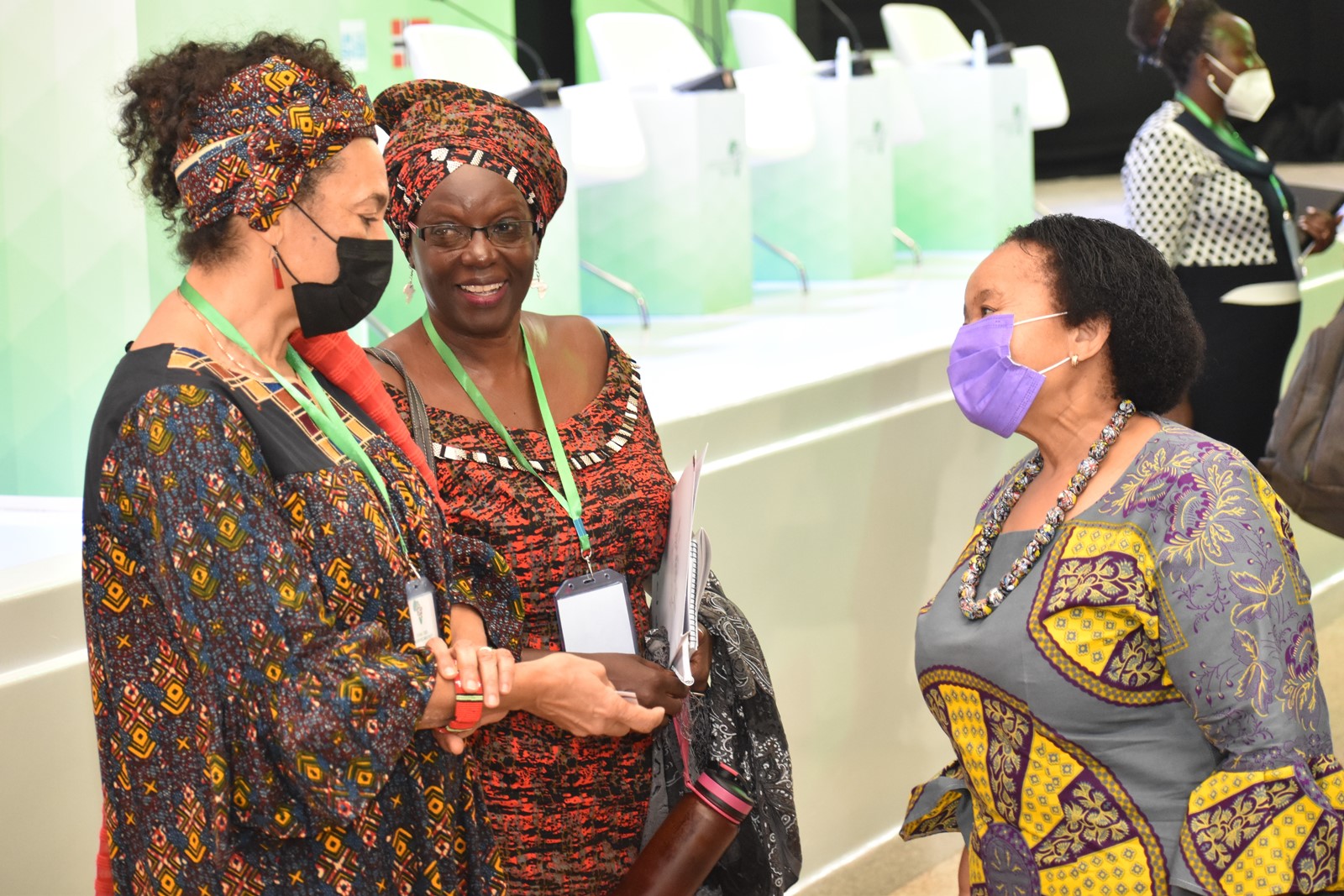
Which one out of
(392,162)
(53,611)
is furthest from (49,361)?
(392,162)

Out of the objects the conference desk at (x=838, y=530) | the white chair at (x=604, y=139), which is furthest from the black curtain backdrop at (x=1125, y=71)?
the conference desk at (x=838, y=530)

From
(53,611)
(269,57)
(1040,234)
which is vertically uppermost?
(269,57)

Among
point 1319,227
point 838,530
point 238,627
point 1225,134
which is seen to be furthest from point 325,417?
→ point 1319,227

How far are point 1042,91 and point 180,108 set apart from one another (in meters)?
8.24

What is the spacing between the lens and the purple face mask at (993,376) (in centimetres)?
190

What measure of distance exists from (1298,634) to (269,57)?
124 cm

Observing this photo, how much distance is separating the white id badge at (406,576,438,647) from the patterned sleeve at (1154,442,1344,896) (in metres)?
0.81

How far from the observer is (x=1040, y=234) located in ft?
6.34

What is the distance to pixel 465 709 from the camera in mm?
1445

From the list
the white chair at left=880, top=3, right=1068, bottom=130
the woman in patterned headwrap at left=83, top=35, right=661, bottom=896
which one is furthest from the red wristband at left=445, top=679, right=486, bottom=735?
the white chair at left=880, top=3, right=1068, bottom=130

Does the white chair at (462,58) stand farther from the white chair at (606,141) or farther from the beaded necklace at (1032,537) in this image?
the beaded necklace at (1032,537)

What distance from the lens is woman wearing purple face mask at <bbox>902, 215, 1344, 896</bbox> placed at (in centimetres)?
165

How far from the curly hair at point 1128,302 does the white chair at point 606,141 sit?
3.82 m

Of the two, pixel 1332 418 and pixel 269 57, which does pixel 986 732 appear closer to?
pixel 269 57
